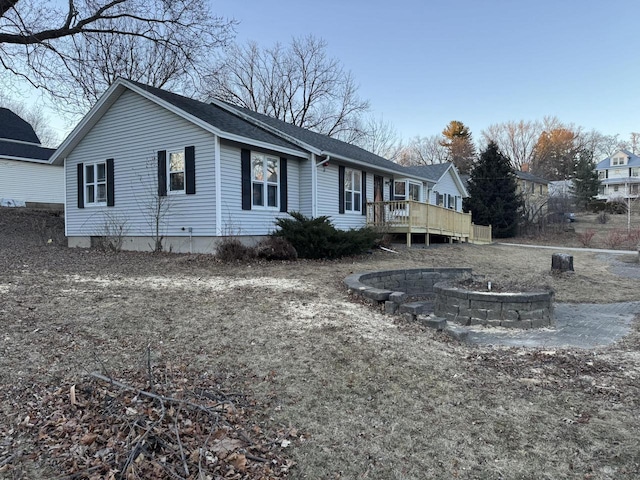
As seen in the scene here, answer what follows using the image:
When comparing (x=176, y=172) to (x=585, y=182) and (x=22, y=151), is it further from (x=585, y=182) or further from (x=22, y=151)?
(x=585, y=182)

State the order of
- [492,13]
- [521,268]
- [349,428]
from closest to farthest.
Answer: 1. [349,428]
2. [521,268]
3. [492,13]

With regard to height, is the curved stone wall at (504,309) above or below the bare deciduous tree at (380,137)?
below

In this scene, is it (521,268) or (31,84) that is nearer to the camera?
(521,268)

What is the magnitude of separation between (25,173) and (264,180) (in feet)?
53.1

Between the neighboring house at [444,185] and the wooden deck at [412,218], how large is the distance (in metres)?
4.08

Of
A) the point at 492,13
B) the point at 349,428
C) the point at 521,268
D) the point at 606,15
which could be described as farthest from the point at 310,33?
the point at 349,428

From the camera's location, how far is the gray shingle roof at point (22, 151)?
68.9 feet

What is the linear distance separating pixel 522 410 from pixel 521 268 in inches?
366

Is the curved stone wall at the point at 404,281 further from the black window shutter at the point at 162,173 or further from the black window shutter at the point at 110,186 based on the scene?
the black window shutter at the point at 110,186

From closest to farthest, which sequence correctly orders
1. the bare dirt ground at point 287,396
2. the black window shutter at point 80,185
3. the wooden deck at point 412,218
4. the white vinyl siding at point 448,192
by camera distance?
the bare dirt ground at point 287,396 < the black window shutter at point 80,185 < the wooden deck at point 412,218 < the white vinyl siding at point 448,192

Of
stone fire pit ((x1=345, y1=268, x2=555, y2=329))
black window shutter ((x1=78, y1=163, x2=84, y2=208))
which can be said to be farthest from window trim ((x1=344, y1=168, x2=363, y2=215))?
stone fire pit ((x1=345, y1=268, x2=555, y2=329))

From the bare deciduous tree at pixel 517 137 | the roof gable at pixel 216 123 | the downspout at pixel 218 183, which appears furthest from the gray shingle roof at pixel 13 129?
the bare deciduous tree at pixel 517 137

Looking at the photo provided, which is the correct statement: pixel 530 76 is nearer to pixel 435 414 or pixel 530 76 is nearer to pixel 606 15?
pixel 606 15

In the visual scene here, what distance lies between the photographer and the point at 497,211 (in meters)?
26.8
